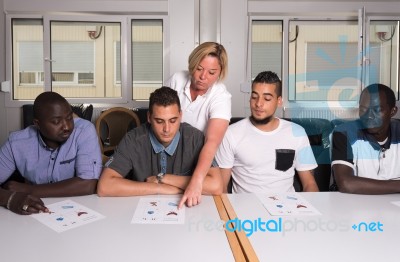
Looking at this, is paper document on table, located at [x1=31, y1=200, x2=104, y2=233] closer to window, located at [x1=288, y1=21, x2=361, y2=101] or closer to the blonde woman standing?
the blonde woman standing

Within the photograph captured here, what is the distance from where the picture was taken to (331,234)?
1159 mm

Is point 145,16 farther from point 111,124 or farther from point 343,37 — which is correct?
point 343,37

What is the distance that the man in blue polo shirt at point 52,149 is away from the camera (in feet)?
5.70

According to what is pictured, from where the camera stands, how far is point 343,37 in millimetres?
4324

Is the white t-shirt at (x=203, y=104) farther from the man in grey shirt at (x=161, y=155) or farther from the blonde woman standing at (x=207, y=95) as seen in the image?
the man in grey shirt at (x=161, y=155)

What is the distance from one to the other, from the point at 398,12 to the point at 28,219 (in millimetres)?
4271

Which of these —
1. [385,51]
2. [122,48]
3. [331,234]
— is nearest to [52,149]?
[331,234]

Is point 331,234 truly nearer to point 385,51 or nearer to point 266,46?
point 266,46

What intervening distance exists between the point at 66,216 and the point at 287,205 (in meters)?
0.82

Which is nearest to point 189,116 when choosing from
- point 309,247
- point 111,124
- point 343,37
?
point 309,247

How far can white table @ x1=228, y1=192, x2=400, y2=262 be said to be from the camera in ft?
3.33

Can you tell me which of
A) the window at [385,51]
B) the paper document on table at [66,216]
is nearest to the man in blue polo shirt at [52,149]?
the paper document on table at [66,216]

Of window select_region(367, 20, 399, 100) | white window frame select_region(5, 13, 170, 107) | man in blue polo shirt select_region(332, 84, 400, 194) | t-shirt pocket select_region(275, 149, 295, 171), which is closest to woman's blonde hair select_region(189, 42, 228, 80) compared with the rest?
t-shirt pocket select_region(275, 149, 295, 171)

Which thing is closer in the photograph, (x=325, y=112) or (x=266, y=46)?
(x=325, y=112)
